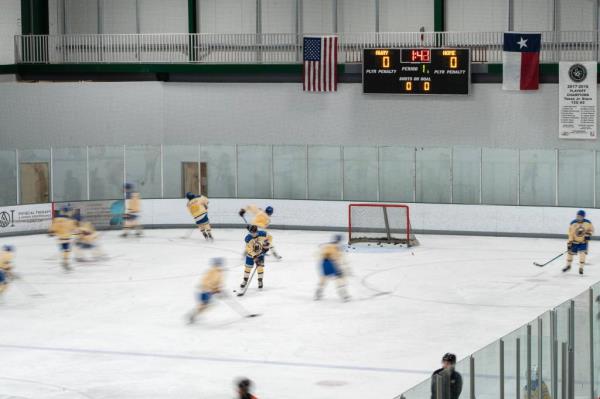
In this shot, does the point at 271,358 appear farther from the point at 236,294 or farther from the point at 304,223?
the point at 304,223

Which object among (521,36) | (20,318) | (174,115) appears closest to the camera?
(20,318)

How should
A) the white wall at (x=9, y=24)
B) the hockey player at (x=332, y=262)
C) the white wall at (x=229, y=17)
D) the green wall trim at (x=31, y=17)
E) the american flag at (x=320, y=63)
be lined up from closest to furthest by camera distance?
the hockey player at (x=332, y=262)
the american flag at (x=320, y=63)
the green wall trim at (x=31, y=17)
the white wall at (x=9, y=24)
the white wall at (x=229, y=17)

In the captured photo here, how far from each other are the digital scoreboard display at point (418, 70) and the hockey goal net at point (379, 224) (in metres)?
3.26

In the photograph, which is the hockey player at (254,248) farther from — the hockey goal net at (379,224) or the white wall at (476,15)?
the white wall at (476,15)

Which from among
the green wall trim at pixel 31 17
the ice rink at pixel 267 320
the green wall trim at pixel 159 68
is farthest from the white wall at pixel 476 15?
the green wall trim at pixel 31 17

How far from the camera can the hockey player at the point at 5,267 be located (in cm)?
2150

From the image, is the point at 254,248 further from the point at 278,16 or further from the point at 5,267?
the point at 278,16

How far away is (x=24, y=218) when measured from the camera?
31688mm

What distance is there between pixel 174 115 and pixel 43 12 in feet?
17.4

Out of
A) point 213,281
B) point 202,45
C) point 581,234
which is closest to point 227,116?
point 202,45

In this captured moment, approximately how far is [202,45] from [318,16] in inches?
141

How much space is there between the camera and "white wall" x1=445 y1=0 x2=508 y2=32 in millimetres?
33938

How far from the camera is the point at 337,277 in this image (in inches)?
855

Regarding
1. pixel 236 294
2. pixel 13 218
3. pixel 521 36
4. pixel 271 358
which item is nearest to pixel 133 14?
pixel 13 218
